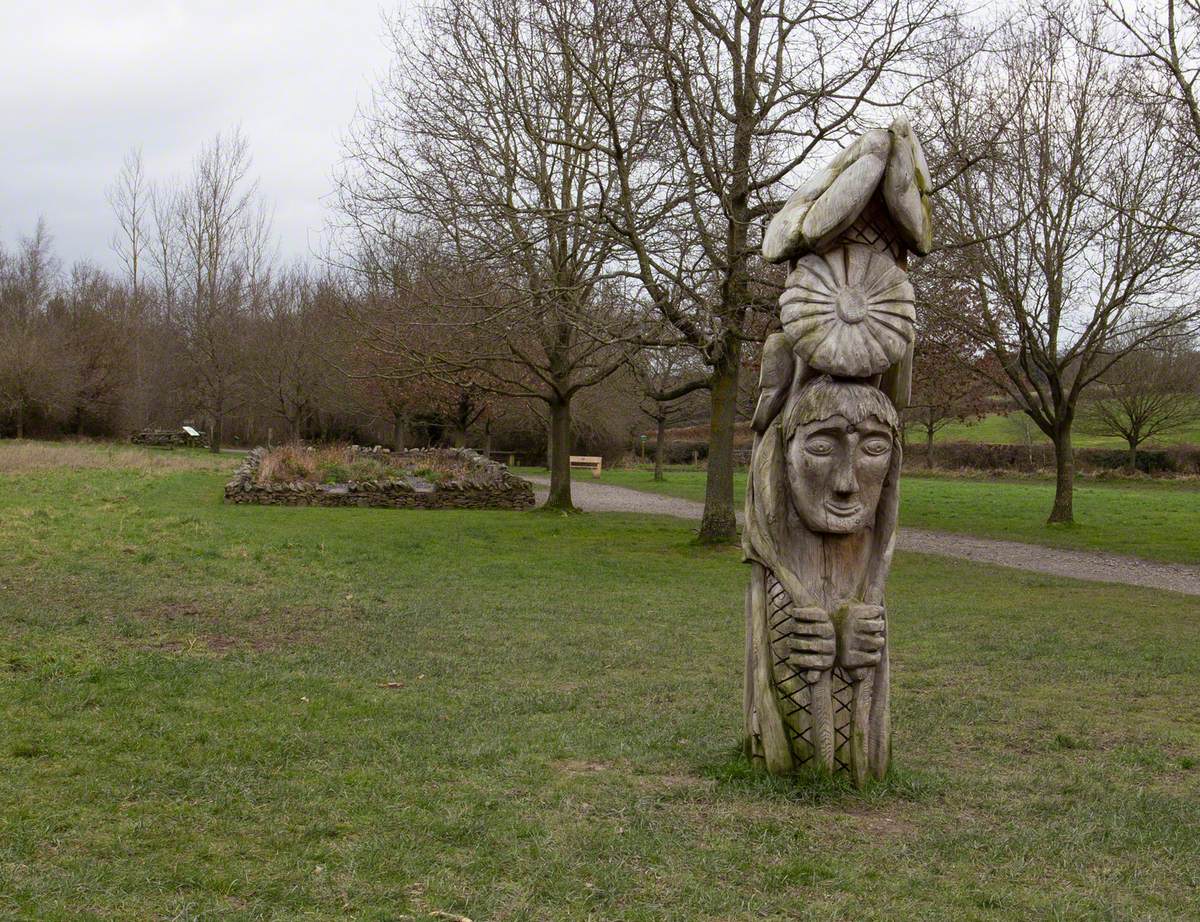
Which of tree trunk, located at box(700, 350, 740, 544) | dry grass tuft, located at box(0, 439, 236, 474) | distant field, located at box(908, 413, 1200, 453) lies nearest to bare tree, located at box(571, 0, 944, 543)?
tree trunk, located at box(700, 350, 740, 544)

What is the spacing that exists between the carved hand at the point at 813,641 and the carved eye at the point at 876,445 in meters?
0.82

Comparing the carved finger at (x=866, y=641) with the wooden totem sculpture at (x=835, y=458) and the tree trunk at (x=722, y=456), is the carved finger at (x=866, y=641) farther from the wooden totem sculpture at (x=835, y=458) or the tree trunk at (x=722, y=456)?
the tree trunk at (x=722, y=456)

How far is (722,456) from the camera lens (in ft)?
55.7

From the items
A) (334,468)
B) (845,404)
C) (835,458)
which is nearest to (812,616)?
(835,458)

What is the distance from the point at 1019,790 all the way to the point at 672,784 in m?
1.85

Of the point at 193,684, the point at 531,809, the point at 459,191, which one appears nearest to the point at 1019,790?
the point at 531,809

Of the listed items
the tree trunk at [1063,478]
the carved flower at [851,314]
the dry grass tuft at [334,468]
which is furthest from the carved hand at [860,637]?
the dry grass tuft at [334,468]

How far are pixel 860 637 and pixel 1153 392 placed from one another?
38863 millimetres

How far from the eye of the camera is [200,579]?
12227mm

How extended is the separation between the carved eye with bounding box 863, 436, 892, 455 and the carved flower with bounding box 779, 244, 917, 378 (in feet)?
1.06

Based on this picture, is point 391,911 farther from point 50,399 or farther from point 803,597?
point 50,399

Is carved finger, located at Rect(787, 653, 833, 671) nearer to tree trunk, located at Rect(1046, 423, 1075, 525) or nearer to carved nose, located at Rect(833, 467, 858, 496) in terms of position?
carved nose, located at Rect(833, 467, 858, 496)

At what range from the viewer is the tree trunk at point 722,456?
651 inches

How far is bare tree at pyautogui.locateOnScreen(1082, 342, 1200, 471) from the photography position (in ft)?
126
